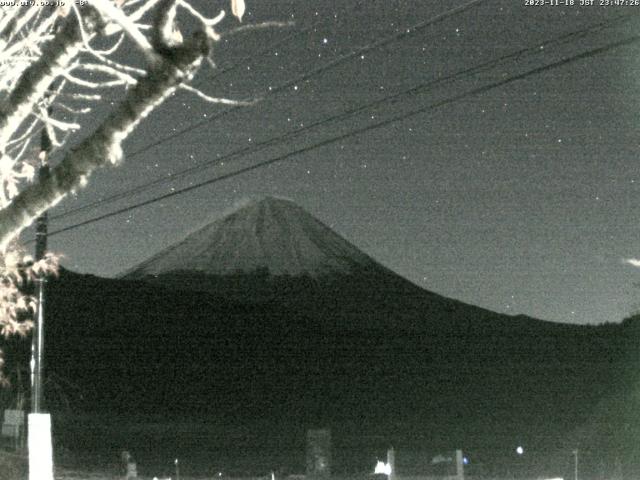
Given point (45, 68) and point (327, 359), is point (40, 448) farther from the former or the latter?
point (327, 359)

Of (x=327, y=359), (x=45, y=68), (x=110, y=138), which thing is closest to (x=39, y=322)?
(x=45, y=68)

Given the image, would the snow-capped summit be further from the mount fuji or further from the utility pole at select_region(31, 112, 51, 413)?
the utility pole at select_region(31, 112, 51, 413)

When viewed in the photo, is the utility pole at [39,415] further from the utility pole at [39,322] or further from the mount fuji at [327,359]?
the mount fuji at [327,359]

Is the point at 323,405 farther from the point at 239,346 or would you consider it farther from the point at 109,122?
the point at 109,122

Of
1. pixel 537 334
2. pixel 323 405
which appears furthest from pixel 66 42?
pixel 537 334

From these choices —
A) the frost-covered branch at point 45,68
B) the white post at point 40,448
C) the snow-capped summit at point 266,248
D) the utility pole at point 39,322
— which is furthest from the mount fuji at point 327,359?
the frost-covered branch at point 45,68
